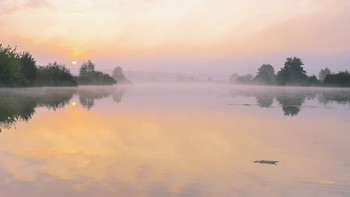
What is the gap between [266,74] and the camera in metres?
165

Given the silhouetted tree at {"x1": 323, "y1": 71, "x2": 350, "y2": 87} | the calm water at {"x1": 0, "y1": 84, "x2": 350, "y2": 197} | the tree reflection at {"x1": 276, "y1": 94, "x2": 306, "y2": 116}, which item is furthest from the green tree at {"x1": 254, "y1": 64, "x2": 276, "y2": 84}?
the calm water at {"x1": 0, "y1": 84, "x2": 350, "y2": 197}

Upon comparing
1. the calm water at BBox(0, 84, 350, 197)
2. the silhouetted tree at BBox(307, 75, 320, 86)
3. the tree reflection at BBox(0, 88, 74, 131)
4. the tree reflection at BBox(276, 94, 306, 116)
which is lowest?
the calm water at BBox(0, 84, 350, 197)

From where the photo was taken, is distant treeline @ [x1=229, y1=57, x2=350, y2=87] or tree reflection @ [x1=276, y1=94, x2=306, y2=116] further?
distant treeline @ [x1=229, y1=57, x2=350, y2=87]

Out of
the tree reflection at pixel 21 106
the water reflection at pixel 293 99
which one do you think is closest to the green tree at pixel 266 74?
the water reflection at pixel 293 99

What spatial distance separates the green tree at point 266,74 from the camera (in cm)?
16412

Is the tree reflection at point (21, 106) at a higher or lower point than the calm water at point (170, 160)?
higher

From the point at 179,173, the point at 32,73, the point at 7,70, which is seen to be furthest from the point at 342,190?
the point at 32,73

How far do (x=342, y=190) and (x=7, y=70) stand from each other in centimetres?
6971

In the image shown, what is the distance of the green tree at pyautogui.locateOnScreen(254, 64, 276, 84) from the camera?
164 meters

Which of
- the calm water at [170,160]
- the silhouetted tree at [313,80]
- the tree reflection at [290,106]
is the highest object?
the silhouetted tree at [313,80]

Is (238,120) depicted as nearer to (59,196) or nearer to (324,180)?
(324,180)

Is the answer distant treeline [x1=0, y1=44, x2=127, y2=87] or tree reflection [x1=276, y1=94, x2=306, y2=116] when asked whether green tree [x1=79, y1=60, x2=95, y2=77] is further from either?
tree reflection [x1=276, y1=94, x2=306, y2=116]

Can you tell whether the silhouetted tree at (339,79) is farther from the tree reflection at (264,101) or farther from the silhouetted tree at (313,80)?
the tree reflection at (264,101)

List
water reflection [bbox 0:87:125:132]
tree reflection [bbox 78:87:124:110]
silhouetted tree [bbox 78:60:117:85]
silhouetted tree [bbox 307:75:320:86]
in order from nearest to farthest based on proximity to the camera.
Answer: water reflection [bbox 0:87:125:132] → tree reflection [bbox 78:87:124:110] → silhouetted tree [bbox 307:75:320:86] → silhouetted tree [bbox 78:60:117:85]
